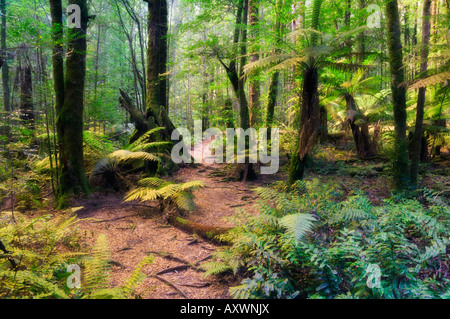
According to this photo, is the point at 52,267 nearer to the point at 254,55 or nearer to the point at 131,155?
the point at 131,155

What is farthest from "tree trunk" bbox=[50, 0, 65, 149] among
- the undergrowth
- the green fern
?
the undergrowth

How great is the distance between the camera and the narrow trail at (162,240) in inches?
108

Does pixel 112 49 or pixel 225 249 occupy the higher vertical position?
pixel 112 49

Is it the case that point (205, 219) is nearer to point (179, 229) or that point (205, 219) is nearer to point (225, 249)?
point (179, 229)

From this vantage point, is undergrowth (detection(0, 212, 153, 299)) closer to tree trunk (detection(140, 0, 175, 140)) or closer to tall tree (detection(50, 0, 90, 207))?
tall tree (detection(50, 0, 90, 207))

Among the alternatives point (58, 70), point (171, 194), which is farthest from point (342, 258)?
point (58, 70)

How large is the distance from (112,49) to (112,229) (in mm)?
19811

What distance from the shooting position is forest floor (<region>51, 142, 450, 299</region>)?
2.79 m

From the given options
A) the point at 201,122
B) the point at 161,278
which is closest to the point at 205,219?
the point at 161,278

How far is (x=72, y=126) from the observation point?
16.4 feet

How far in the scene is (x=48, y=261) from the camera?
8.46ft

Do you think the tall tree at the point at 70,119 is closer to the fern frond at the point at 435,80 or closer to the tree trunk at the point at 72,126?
the tree trunk at the point at 72,126

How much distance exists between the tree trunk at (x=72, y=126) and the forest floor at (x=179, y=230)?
45 centimetres
